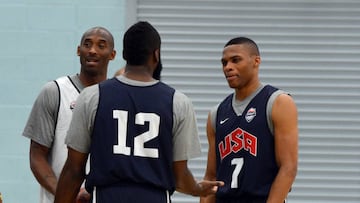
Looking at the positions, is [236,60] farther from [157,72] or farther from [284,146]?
[157,72]

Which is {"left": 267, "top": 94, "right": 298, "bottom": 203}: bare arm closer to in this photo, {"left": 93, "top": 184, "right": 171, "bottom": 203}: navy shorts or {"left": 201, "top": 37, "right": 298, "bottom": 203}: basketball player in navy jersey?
{"left": 201, "top": 37, "right": 298, "bottom": 203}: basketball player in navy jersey

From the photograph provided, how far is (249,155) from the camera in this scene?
6711 millimetres

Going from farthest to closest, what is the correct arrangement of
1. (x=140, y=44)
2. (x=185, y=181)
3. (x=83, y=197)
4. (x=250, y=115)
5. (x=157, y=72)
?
1. (x=250, y=115)
2. (x=157, y=72)
3. (x=83, y=197)
4. (x=185, y=181)
5. (x=140, y=44)

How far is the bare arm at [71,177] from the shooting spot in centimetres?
570

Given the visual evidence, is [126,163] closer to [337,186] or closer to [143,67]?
[143,67]

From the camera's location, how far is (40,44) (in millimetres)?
9289

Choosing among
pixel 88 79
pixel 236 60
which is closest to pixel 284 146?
pixel 236 60

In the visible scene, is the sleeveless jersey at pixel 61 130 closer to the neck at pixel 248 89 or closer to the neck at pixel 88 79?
the neck at pixel 88 79

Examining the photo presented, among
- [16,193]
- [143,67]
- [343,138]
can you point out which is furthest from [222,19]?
[143,67]

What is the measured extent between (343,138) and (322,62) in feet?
2.41

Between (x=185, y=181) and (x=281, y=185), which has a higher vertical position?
(x=185, y=181)

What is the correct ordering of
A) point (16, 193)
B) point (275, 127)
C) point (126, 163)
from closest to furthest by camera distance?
point (126, 163) < point (275, 127) < point (16, 193)

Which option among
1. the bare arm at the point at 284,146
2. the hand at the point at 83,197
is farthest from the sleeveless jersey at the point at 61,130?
the bare arm at the point at 284,146

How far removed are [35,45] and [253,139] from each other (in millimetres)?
3214
